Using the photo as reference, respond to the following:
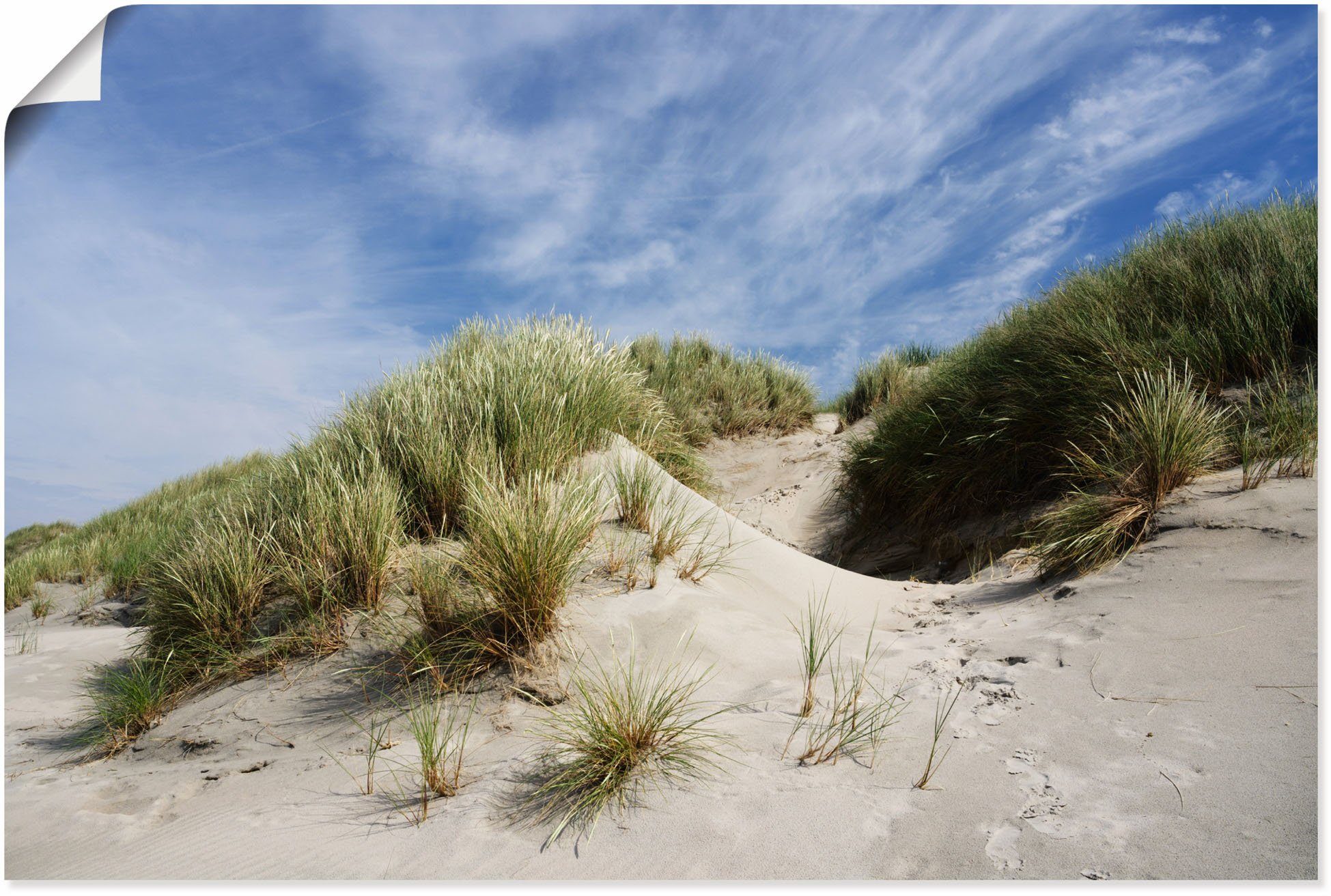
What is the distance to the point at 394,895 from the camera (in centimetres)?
159

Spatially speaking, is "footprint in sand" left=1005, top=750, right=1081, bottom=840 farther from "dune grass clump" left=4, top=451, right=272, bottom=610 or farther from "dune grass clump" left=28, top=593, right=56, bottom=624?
"dune grass clump" left=28, top=593, right=56, bottom=624

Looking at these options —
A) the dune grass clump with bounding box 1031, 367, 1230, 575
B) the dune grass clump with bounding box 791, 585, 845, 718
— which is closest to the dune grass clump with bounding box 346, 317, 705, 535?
the dune grass clump with bounding box 791, 585, 845, 718

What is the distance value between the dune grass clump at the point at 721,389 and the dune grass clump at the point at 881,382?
27.4 inches

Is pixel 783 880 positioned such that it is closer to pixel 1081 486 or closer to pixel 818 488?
pixel 1081 486

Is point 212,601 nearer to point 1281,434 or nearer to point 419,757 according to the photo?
point 419,757

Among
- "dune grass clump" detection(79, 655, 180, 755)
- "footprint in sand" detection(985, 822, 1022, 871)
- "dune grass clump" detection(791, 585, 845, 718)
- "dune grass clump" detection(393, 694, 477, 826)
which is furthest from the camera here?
"dune grass clump" detection(79, 655, 180, 755)

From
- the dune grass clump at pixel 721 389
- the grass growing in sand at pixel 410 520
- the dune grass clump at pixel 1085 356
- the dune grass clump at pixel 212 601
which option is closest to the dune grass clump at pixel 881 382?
the dune grass clump at pixel 721 389

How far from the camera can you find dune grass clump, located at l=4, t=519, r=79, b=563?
13336 mm

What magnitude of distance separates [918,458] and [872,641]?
3418 millimetres

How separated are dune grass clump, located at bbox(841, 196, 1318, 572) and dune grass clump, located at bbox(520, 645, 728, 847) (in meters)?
3.86

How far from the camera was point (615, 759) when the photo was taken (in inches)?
84.0

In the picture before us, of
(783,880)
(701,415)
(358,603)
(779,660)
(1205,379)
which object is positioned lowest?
(783,880)

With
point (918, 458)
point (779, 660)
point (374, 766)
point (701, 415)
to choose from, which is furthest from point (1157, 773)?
point (701, 415)

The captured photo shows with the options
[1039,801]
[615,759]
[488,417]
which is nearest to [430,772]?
[615,759]
